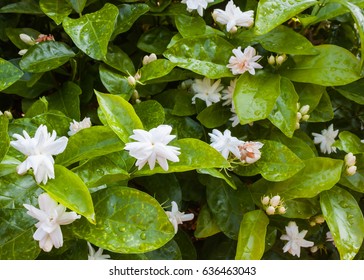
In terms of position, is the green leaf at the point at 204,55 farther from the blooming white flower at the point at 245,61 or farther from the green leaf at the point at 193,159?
the green leaf at the point at 193,159

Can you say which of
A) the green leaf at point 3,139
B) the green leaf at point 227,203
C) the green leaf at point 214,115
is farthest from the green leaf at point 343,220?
the green leaf at point 3,139

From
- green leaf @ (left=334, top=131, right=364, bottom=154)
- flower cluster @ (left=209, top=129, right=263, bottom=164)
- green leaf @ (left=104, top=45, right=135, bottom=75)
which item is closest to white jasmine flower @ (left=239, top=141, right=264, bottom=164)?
flower cluster @ (left=209, top=129, right=263, bottom=164)

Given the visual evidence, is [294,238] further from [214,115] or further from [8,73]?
[8,73]

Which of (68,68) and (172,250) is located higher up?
(68,68)

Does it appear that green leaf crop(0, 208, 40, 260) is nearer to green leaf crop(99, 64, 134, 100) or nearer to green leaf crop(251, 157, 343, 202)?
green leaf crop(99, 64, 134, 100)

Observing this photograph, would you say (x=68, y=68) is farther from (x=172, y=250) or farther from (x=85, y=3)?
(x=172, y=250)
